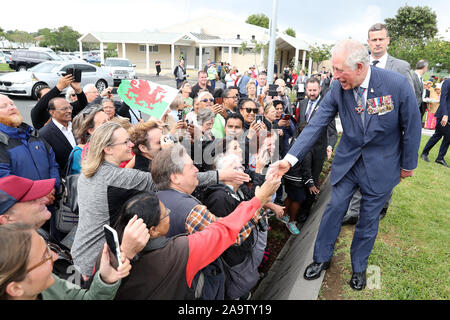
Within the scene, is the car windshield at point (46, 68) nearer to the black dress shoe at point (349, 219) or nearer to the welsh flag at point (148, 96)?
the welsh flag at point (148, 96)

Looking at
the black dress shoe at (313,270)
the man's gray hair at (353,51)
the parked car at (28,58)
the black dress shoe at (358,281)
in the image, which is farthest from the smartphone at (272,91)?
the parked car at (28,58)

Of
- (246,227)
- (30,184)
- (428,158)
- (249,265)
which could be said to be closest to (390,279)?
(249,265)

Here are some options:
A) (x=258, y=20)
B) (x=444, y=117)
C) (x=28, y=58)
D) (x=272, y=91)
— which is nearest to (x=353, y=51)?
(x=272, y=91)

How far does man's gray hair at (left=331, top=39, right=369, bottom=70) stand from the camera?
2.51 metres

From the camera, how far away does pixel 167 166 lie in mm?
2461

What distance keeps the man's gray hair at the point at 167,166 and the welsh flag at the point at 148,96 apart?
1334 millimetres

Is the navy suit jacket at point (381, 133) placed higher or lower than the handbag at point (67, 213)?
higher

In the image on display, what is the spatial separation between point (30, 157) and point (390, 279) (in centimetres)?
379

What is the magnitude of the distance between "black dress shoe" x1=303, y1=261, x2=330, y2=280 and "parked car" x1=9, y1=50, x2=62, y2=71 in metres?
25.3

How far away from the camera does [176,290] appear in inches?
69.8

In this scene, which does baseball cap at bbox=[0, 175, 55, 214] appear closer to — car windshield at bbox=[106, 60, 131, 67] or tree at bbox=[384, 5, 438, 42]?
car windshield at bbox=[106, 60, 131, 67]

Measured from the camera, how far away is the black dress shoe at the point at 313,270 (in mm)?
2967

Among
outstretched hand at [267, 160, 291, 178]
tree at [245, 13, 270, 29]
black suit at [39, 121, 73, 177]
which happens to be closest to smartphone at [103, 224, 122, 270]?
outstretched hand at [267, 160, 291, 178]

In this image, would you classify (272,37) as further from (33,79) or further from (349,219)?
(33,79)
